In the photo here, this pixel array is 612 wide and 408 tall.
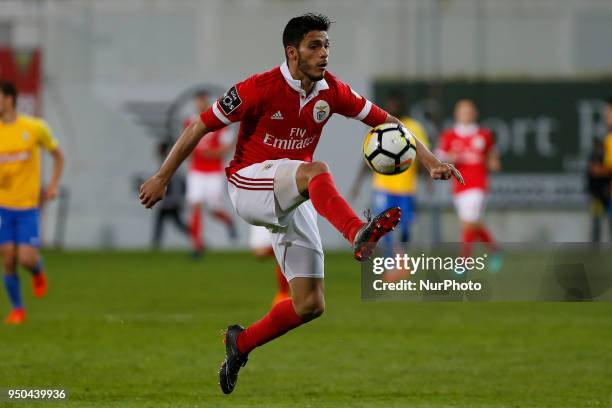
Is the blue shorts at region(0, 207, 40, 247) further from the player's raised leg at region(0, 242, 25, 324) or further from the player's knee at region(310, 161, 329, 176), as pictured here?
the player's knee at region(310, 161, 329, 176)

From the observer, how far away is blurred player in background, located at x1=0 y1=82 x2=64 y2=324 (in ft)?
37.4

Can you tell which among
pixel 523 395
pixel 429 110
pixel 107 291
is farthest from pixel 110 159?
pixel 523 395

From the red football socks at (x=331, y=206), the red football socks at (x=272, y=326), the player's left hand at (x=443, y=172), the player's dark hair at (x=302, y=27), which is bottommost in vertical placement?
the red football socks at (x=272, y=326)

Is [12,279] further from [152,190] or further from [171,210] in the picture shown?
[171,210]

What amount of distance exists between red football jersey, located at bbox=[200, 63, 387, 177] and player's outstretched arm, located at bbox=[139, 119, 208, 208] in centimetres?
8

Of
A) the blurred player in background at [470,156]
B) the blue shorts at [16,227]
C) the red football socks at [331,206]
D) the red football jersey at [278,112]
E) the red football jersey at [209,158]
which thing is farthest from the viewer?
the red football jersey at [209,158]

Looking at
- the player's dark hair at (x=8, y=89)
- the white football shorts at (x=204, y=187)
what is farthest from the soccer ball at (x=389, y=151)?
the white football shorts at (x=204, y=187)

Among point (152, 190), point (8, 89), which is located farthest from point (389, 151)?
point (8, 89)

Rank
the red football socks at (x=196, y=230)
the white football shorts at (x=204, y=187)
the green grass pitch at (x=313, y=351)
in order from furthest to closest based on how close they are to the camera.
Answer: the white football shorts at (x=204, y=187), the red football socks at (x=196, y=230), the green grass pitch at (x=313, y=351)

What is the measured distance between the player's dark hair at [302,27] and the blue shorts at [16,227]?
5155 millimetres

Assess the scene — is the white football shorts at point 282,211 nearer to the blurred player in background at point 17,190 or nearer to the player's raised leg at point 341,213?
the player's raised leg at point 341,213

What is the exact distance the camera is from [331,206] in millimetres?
6613

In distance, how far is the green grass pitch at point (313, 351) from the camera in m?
7.65

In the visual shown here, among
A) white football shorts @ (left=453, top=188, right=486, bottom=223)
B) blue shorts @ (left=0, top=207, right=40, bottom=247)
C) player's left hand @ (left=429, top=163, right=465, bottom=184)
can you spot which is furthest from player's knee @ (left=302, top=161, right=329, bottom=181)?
white football shorts @ (left=453, top=188, right=486, bottom=223)
